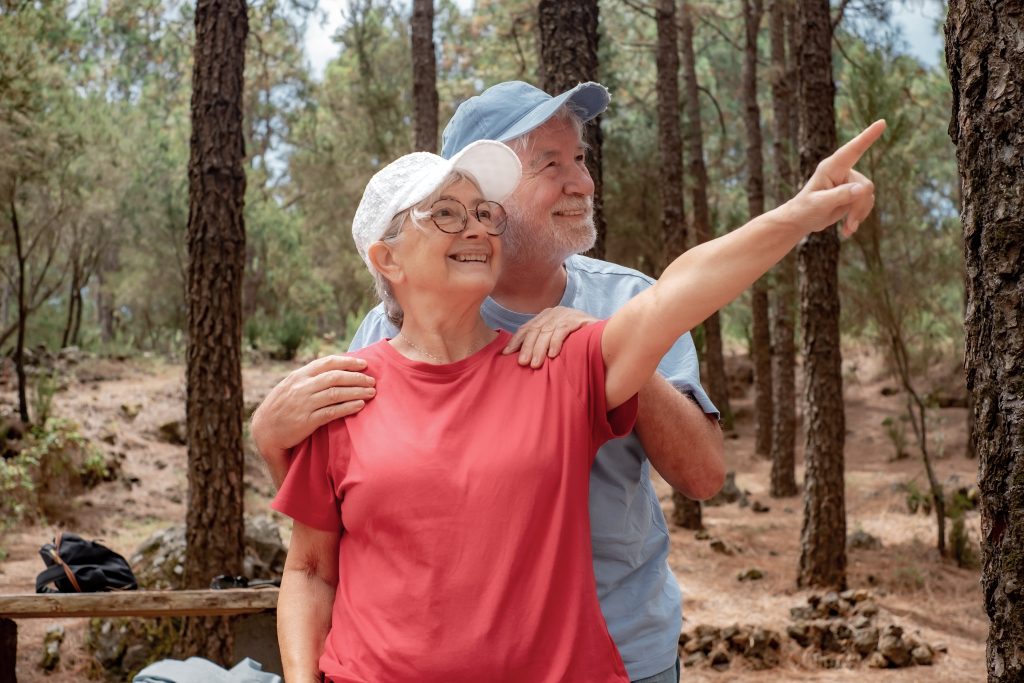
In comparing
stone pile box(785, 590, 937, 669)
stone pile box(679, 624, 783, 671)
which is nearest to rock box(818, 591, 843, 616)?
stone pile box(785, 590, 937, 669)

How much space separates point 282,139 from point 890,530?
2525 cm

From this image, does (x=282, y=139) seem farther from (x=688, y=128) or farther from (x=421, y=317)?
(x=421, y=317)

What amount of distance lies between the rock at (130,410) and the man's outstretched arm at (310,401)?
12.4m

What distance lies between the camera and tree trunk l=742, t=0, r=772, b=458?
47.1ft

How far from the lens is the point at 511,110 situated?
2.20m

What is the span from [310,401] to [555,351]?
17.7 inches

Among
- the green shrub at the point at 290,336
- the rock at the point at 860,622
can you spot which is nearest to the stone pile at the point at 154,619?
the rock at the point at 860,622

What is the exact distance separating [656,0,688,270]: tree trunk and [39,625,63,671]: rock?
706cm

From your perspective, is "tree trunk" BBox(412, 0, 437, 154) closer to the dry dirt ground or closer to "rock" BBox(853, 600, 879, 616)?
the dry dirt ground

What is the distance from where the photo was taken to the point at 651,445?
197 cm

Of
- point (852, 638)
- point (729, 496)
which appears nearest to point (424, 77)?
point (729, 496)

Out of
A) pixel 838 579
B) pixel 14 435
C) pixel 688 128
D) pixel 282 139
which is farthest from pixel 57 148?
pixel 282 139

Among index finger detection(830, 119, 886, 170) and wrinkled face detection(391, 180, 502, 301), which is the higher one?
index finger detection(830, 119, 886, 170)

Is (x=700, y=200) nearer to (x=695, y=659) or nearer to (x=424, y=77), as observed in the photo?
(x=424, y=77)
